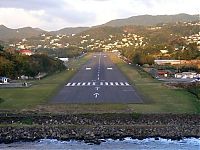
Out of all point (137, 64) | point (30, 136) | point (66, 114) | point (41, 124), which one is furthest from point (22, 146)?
point (137, 64)

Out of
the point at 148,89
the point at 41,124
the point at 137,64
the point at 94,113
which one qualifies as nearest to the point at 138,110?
the point at 94,113

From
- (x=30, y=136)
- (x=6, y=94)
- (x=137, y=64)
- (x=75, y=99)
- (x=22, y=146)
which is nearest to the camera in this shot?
(x=22, y=146)

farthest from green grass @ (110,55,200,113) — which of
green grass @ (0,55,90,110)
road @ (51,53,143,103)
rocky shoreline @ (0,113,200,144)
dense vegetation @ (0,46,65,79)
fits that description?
dense vegetation @ (0,46,65,79)

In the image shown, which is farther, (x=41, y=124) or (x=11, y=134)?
(x=41, y=124)

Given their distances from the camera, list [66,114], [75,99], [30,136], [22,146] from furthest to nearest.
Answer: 1. [75,99]
2. [66,114]
3. [30,136]
4. [22,146]

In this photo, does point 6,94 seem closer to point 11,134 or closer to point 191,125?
point 11,134

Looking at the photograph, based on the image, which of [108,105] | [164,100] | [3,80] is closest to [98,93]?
[164,100]
